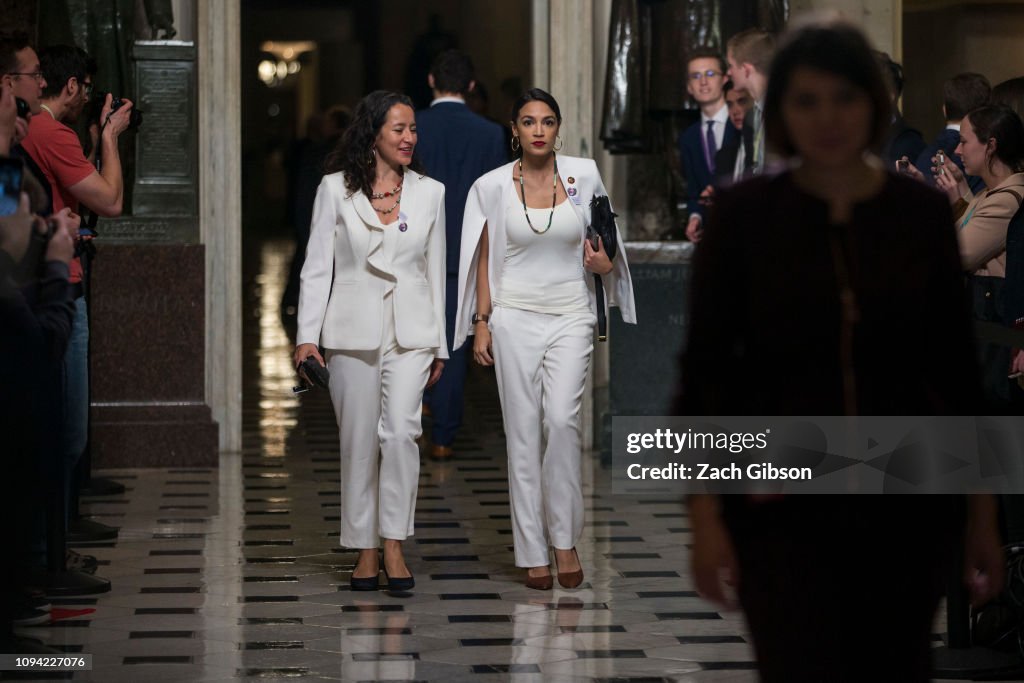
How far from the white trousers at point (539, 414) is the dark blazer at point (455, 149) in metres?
3.44

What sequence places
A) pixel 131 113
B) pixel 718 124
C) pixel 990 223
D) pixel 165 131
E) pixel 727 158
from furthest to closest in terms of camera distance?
pixel 165 131 → pixel 718 124 → pixel 727 158 → pixel 131 113 → pixel 990 223

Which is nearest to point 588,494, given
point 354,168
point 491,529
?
point 491,529

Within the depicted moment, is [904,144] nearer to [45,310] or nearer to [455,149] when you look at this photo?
[455,149]

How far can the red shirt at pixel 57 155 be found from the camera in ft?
21.1

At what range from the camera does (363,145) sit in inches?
255

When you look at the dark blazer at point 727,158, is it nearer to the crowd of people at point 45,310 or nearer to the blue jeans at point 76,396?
the crowd of people at point 45,310

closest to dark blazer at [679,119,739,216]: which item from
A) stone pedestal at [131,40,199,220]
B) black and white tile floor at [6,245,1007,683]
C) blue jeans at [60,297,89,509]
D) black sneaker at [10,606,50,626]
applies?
black and white tile floor at [6,245,1007,683]

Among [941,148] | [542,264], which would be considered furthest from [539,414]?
[941,148]

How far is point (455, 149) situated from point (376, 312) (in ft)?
12.3

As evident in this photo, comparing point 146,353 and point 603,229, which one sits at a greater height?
point 603,229

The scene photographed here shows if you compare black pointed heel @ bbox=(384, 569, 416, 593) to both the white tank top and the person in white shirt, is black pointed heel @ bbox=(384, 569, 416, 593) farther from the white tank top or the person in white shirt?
the person in white shirt

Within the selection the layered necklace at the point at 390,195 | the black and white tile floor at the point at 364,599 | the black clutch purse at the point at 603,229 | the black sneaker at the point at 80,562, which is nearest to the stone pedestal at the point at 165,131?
the black and white tile floor at the point at 364,599

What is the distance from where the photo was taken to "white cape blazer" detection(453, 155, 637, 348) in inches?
262

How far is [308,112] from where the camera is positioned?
39.8m
